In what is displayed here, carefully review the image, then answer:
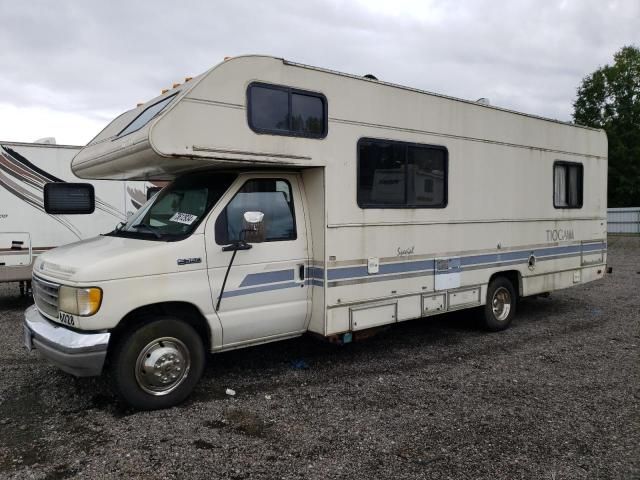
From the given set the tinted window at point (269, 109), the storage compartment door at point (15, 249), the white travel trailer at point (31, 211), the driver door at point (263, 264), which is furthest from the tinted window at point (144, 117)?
the storage compartment door at point (15, 249)

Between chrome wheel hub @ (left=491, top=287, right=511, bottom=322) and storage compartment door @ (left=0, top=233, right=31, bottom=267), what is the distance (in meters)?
7.48

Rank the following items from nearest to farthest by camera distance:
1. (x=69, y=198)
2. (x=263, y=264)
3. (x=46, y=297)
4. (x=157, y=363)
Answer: (x=157, y=363) → (x=46, y=297) → (x=263, y=264) → (x=69, y=198)

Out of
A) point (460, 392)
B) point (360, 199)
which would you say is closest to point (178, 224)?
point (360, 199)

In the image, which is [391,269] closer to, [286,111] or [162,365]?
[286,111]

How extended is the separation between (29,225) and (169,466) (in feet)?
22.0

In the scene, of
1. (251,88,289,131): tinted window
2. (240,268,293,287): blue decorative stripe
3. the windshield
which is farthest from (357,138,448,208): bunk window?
the windshield

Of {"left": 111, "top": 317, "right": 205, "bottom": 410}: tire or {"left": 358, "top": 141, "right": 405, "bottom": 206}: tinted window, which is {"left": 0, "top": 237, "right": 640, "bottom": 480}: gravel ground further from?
{"left": 358, "top": 141, "right": 405, "bottom": 206}: tinted window

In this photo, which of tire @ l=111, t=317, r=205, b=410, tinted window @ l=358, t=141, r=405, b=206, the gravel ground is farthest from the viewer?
tinted window @ l=358, t=141, r=405, b=206

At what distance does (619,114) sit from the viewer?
122 ft

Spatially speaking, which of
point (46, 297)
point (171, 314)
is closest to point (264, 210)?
point (171, 314)

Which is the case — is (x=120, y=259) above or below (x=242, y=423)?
above

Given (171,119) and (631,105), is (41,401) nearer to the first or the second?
(171,119)

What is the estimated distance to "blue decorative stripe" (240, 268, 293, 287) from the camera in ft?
16.5

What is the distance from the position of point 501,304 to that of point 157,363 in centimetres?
512
